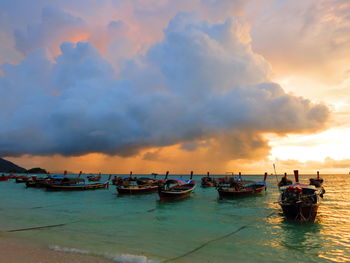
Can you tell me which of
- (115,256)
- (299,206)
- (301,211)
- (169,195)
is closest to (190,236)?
(115,256)

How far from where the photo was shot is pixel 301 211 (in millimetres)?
20000

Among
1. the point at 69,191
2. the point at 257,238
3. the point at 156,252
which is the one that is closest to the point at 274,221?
the point at 257,238

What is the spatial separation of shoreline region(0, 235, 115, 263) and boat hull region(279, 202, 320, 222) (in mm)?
16325

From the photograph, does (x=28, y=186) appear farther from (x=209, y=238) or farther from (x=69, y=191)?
(x=209, y=238)

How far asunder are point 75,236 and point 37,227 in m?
4.54

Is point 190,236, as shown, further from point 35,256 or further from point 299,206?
point 299,206

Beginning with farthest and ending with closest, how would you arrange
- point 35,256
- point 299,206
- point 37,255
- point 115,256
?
1. point 299,206
2. point 115,256
3. point 37,255
4. point 35,256

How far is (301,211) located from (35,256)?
1933cm

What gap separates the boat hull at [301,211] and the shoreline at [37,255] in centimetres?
1632

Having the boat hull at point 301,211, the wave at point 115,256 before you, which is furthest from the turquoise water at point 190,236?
the boat hull at point 301,211

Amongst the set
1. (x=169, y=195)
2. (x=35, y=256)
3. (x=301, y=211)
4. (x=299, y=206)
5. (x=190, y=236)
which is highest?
(x=299, y=206)

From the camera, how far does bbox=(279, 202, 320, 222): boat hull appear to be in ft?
65.2

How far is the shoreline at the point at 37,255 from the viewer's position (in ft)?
32.9

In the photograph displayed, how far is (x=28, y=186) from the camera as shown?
62219 millimetres
